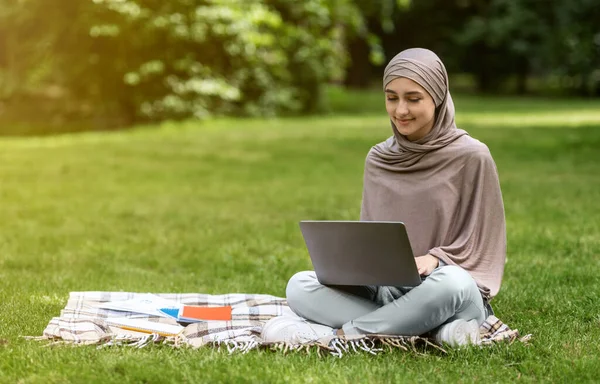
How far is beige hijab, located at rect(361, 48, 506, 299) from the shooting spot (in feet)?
14.2

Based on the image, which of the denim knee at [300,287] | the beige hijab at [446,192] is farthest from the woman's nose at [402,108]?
the denim knee at [300,287]

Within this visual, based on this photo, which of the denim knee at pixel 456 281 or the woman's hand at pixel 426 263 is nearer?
the denim knee at pixel 456 281

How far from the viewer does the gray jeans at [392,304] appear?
411 cm

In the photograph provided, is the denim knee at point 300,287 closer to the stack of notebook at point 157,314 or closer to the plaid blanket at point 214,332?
the plaid blanket at point 214,332

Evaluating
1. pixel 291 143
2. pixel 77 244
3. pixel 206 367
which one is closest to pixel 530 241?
pixel 77 244

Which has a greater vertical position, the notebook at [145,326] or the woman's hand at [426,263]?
the woman's hand at [426,263]

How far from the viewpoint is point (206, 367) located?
389 cm

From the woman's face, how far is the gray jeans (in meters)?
0.69

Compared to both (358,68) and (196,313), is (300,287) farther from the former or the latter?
(358,68)

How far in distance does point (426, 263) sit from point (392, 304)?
24cm

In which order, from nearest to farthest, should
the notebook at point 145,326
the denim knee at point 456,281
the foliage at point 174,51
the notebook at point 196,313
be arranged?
1. the denim knee at point 456,281
2. the notebook at point 145,326
3. the notebook at point 196,313
4. the foliage at point 174,51

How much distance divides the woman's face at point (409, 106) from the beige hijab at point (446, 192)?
34 mm

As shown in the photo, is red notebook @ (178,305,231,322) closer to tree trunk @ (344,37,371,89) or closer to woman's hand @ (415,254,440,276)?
woman's hand @ (415,254,440,276)

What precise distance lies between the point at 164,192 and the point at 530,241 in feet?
15.7
